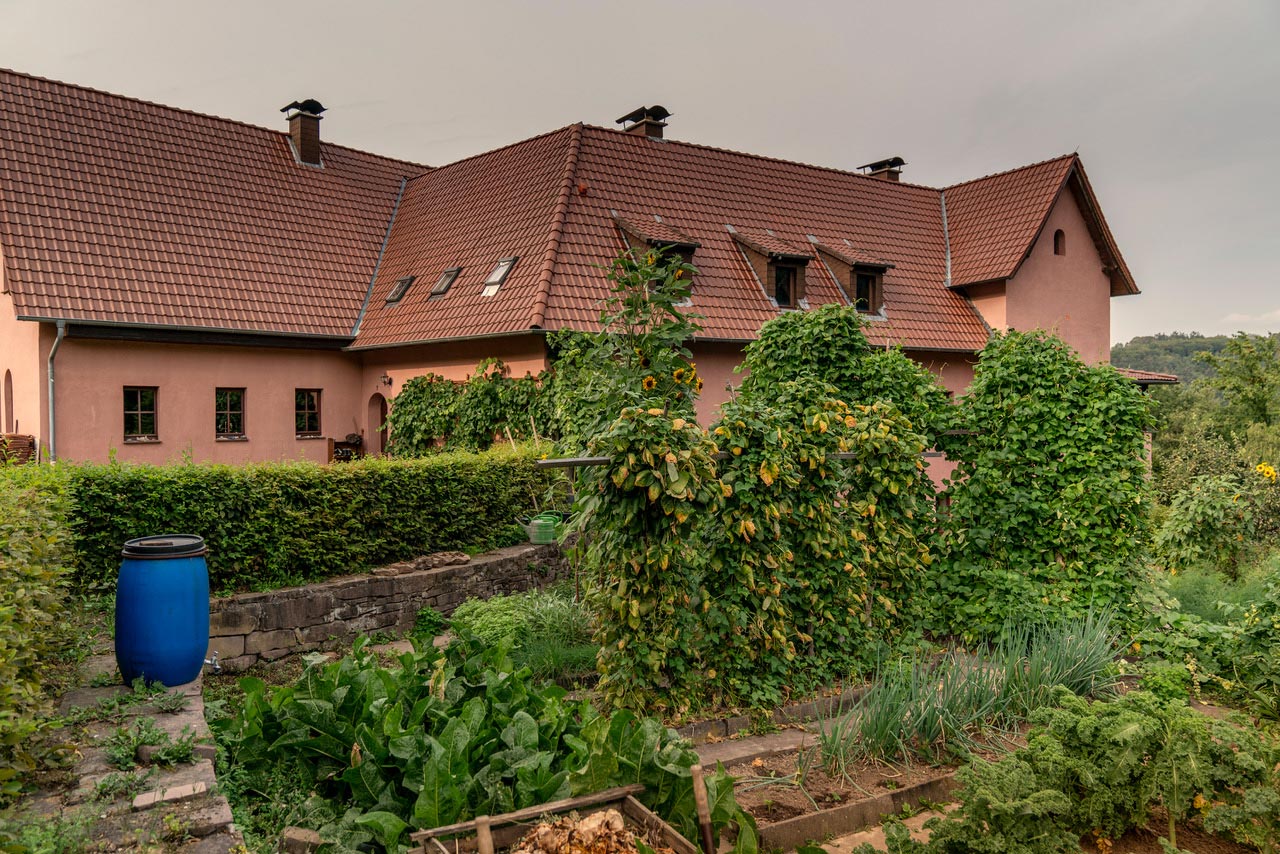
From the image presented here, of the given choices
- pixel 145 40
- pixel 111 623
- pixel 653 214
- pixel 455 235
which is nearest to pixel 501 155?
pixel 455 235

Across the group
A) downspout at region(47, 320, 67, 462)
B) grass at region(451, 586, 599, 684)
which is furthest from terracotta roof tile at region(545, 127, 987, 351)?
downspout at region(47, 320, 67, 462)

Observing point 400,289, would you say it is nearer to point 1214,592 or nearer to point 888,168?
point 1214,592

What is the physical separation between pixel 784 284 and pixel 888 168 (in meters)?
9.53

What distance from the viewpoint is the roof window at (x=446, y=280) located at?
1628 centimetres

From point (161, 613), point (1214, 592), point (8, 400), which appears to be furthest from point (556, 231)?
point (1214, 592)

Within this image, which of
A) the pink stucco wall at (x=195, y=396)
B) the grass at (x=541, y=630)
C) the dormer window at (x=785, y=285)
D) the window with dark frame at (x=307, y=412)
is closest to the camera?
the grass at (x=541, y=630)

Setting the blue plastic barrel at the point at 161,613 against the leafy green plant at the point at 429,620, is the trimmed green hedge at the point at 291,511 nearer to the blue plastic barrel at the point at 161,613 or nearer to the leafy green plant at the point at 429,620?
the leafy green plant at the point at 429,620

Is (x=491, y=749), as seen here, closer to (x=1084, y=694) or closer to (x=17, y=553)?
(x=17, y=553)

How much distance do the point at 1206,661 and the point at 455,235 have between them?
14865mm

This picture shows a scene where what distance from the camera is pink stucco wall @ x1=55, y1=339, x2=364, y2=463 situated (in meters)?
14.0

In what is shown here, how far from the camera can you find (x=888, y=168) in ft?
80.6

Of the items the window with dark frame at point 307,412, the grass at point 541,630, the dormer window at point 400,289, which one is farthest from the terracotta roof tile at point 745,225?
the grass at point 541,630

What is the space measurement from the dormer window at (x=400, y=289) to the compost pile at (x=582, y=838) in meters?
15.1

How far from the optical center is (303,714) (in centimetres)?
453
